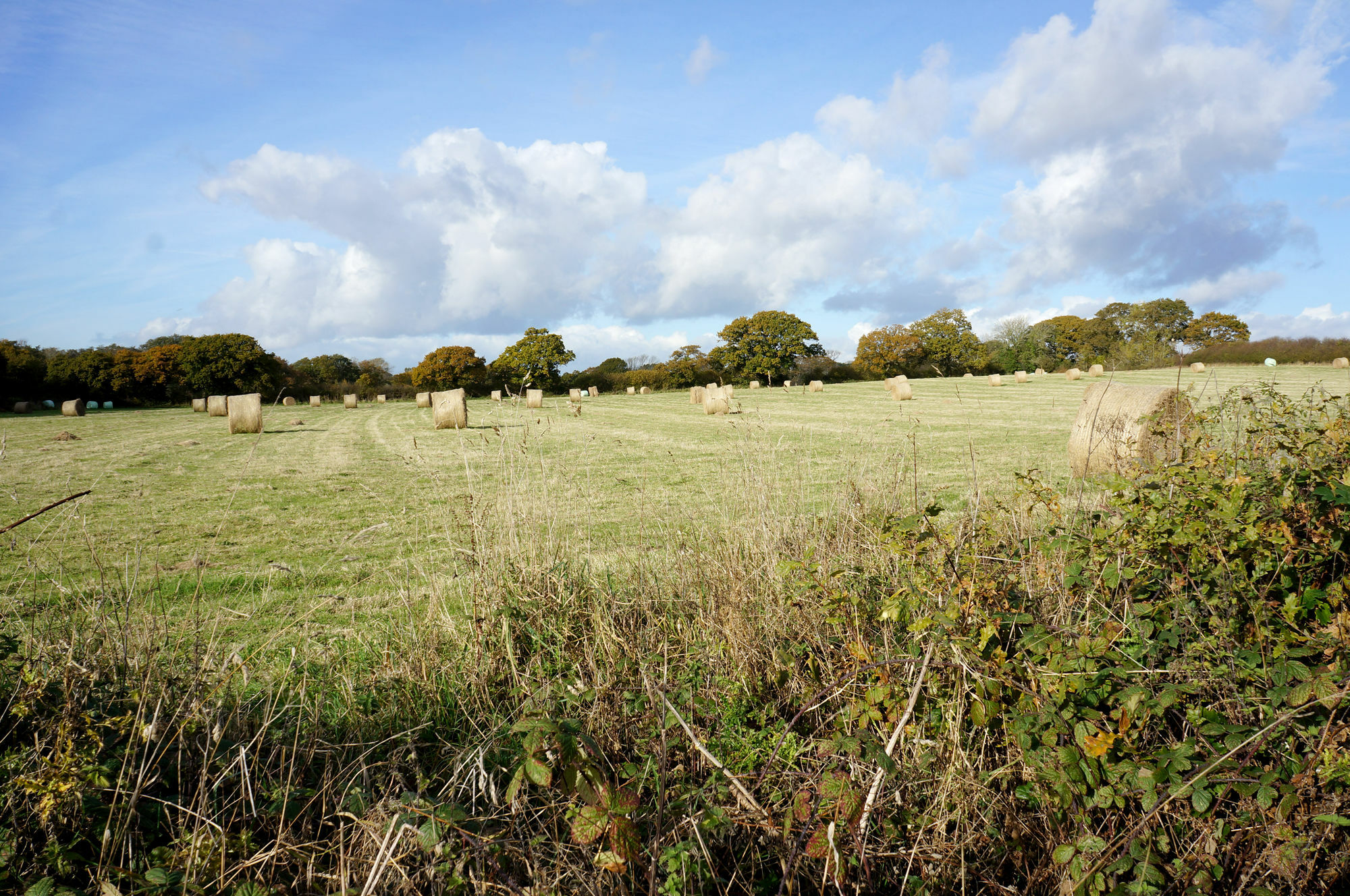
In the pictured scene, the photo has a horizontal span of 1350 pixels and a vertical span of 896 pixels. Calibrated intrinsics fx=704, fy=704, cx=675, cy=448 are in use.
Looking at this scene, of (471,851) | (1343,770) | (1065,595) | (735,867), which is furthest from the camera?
(1065,595)

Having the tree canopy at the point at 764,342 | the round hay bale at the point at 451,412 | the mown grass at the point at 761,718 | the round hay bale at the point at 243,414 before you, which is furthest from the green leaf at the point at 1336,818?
the tree canopy at the point at 764,342

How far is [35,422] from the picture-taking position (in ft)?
85.4

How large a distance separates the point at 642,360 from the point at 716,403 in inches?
1313

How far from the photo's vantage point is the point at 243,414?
20.5 meters

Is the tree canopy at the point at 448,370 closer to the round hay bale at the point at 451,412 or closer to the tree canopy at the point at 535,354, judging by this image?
the tree canopy at the point at 535,354

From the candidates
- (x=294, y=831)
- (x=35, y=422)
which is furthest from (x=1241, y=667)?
(x=35, y=422)

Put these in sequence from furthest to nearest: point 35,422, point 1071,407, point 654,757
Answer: point 35,422 < point 1071,407 < point 654,757

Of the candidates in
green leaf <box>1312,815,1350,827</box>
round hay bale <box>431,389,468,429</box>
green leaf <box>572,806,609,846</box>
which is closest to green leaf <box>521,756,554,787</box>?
green leaf <box>572,806,609,846</box>

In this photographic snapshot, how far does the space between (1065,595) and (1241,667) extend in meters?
0.68

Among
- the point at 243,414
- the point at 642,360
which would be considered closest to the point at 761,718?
the point at 243,414

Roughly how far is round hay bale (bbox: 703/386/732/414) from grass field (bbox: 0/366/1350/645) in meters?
2.21

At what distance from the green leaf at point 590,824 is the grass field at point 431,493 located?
207 centimetres

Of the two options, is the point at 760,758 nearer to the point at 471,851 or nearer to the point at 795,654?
the point at 795,654

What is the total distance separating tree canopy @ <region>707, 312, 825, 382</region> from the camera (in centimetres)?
5591
